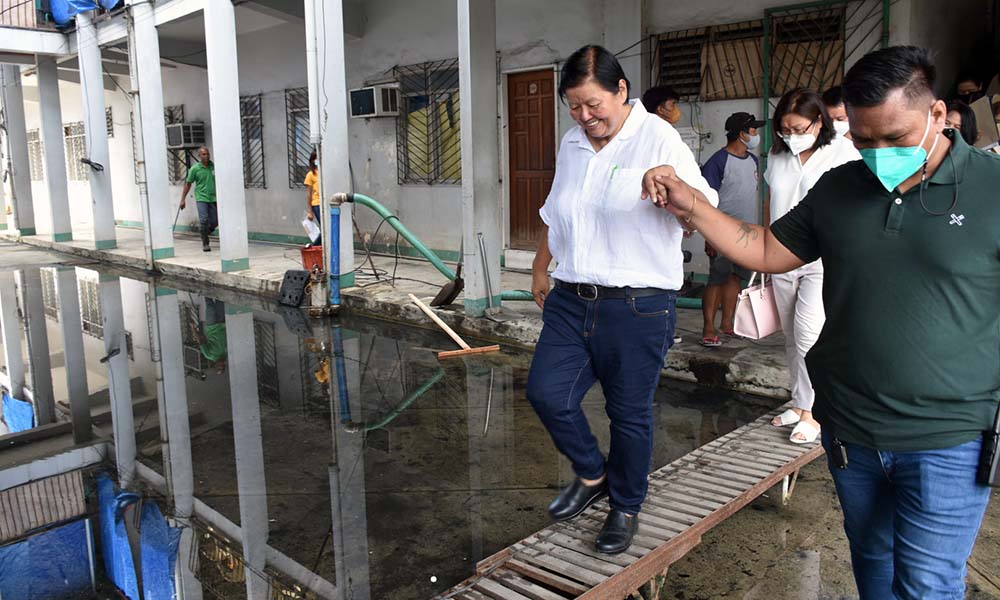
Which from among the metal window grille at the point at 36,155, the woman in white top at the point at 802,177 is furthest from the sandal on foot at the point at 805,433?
the metal window grille at the point at 36,155

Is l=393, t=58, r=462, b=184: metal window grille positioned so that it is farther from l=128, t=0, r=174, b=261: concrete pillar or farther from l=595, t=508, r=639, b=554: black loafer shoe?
l=595, t=508, r=639, b=554: black loafer shoe

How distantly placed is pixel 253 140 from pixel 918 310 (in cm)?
1423

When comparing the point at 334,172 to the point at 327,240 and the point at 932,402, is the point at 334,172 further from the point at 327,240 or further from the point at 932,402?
the point at 932,402

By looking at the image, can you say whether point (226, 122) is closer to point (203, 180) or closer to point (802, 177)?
point (203, 180)

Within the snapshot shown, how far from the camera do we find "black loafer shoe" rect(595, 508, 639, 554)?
298cm

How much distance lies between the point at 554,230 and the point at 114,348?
6.28m

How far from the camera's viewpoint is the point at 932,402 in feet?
6.21

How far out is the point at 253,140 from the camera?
577 inches

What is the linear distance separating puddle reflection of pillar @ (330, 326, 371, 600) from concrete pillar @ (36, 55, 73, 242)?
12.6 m

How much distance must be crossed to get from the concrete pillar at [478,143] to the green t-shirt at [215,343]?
7.70 feet

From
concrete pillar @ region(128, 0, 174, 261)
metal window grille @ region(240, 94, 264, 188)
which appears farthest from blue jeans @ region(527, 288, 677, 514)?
metal window grille @ region(240, 94, 264, 188)

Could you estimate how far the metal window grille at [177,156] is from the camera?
16.7 meters

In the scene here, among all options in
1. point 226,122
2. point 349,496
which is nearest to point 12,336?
point 226,122

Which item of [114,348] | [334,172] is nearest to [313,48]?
[334,172]
